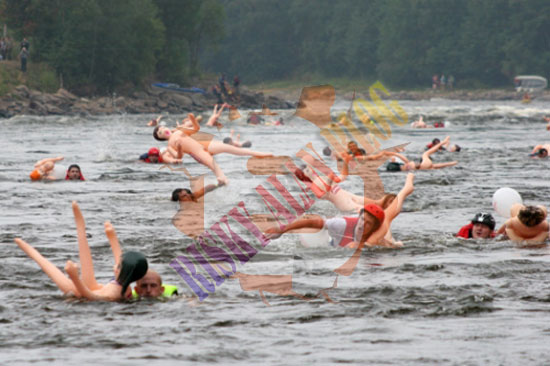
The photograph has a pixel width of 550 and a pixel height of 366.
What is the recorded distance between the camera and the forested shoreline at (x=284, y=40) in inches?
2926

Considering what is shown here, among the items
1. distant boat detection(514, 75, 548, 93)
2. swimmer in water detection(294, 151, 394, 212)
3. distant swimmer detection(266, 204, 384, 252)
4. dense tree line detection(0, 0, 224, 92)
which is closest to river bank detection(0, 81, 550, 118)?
dense tree line detection(0, 0, 224, 92)

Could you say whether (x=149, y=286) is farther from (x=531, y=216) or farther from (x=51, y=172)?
(x=51, y=172)

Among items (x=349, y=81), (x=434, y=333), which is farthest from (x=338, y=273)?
(x=349, y=81)

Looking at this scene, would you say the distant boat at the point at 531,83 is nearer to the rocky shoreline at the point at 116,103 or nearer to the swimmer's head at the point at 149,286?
the rocky shoreline at the point at 116,103

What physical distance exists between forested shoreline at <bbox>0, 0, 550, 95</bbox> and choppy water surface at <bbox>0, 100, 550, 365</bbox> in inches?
2214

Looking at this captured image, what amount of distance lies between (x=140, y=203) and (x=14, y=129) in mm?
31043

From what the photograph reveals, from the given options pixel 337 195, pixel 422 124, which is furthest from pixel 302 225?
pixel 422 124

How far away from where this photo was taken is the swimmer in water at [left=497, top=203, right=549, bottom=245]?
505 inches

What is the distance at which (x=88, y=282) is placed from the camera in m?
9.24

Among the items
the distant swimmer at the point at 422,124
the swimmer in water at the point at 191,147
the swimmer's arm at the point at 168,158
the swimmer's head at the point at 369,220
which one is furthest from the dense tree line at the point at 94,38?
the swimmer's head at the point at 369,220

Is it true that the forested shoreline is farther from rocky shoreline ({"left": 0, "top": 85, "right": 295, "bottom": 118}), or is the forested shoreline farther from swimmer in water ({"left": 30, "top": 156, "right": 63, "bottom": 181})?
swimmer in water ({"left": 30, "top": 156, "right": 63, "bottom": 181})

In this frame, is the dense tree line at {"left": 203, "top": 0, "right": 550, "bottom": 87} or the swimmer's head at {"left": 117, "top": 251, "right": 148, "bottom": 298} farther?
the dense tree line at {"left": 203, "top": 0, "right": 550, "bottom": 87}

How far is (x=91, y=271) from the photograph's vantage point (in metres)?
9.03

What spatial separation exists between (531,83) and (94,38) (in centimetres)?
5835
